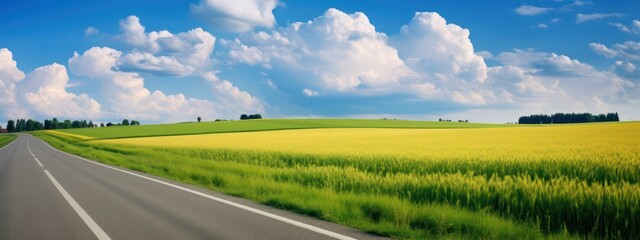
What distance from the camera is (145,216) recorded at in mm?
8539

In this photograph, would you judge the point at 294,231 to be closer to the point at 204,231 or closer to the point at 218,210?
the point at 204,231

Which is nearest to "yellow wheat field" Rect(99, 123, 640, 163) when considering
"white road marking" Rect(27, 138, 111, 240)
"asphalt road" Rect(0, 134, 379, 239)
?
"asphalt road" Rect(0, 134, 379, 239)

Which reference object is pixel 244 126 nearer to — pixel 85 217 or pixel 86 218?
pixel 85 217

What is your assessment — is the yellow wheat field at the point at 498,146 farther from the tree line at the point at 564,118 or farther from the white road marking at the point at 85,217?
the tree line at the point at 564,118

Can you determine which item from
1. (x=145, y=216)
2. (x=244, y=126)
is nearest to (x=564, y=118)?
(x=244, y=126)

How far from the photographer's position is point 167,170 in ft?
61.9

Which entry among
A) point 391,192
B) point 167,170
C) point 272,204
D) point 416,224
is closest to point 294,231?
point 416,224

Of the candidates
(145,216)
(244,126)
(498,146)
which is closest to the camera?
(145,216)

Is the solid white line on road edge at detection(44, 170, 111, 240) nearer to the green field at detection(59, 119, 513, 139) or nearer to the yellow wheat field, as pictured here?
the yellow wheat field

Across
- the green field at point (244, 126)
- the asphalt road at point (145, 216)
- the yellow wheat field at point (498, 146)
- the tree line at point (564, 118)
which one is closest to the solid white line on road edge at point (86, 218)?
the asphalt road at point (145, 216)

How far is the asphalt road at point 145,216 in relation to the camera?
23.2 ft

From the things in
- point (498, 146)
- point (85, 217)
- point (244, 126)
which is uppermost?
point (244, 126)

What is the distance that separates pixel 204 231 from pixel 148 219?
5.85 feet

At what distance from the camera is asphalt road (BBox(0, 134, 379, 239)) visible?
707 centimetres
